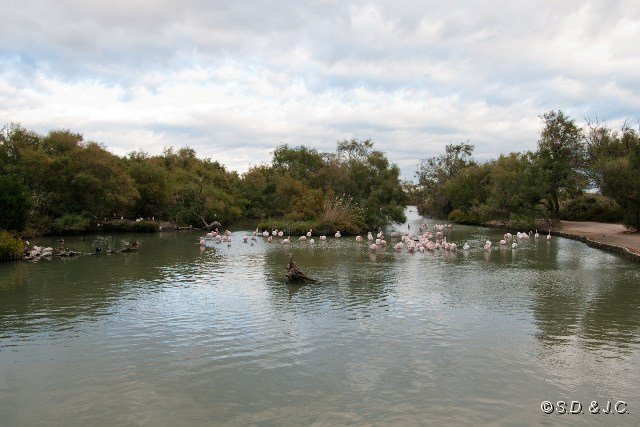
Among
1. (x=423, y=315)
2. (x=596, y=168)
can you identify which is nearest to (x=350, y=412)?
(x=423, y=315)

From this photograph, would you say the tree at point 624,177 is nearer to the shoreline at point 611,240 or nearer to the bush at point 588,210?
the shoreline at point 611,240

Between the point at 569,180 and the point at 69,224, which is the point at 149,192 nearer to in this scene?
the point at 69,224

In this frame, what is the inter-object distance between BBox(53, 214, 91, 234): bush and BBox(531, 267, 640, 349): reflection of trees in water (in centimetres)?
3017

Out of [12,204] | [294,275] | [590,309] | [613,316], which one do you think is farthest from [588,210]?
[12,204]

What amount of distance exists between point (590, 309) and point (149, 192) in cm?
3797

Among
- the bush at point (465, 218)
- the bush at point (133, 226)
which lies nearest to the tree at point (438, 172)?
the bush at point (465, 218)

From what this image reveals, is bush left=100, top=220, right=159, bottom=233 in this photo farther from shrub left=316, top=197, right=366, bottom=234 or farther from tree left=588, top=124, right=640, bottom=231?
tree left=588, top=124, right=640, bottom=231

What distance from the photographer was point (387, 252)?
26703mm

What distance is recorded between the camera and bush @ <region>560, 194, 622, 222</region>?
4662cm

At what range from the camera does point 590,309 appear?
1335 centimetres

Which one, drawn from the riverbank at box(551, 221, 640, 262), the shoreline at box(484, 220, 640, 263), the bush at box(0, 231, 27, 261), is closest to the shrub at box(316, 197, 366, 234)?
the shoreline at box(484, 220, 640, 263)

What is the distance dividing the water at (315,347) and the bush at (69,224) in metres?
17.2

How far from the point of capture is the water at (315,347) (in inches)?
296

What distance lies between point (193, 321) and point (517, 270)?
1389 centimetres
